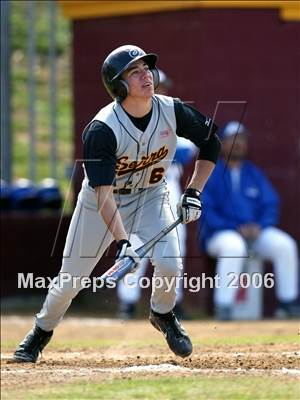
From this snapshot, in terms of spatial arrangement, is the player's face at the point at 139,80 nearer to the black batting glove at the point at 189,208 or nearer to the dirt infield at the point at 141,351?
the black batting glove at the point at 189,208

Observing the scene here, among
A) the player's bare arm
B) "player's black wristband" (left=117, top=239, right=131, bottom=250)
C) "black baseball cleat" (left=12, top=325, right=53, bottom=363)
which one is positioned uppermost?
the player's bare arm

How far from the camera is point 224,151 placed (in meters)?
11.1

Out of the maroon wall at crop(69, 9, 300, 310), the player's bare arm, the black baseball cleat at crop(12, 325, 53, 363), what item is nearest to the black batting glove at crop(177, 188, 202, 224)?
the player's bare arm

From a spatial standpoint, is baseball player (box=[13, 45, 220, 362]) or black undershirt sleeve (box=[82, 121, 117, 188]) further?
baseball player (box=[13, 45, 220, 362])

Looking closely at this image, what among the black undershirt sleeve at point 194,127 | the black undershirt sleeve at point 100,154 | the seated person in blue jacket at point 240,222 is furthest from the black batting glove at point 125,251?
the seated person in blue jacket at point 240,222

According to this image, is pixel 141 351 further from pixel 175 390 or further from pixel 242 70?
pixel 242 70

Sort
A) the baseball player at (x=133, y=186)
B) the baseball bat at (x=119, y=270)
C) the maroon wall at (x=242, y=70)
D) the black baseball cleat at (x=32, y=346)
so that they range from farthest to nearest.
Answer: the maroon wall at (x=242, y=70), the black baseball cleat at (x=32, y=346), the baseball player at (x=133, y=186), the baseball bat at (x=119, y=270)

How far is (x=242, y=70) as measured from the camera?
11531 millimetres

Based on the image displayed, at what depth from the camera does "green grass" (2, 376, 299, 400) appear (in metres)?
5.68

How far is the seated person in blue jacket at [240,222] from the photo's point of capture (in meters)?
10.9

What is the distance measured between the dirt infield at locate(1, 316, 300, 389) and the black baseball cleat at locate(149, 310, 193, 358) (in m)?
0.08

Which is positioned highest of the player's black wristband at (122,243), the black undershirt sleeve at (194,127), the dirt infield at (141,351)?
the black undershirt sleeve at (194,127)

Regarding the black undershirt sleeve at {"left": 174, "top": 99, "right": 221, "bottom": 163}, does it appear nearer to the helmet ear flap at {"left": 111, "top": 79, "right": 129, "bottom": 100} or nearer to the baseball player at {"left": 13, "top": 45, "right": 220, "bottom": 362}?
the baseball player at {"left": 13, "top": 45, "right": 220, "bottom": 362}

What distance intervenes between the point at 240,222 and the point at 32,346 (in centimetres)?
410
